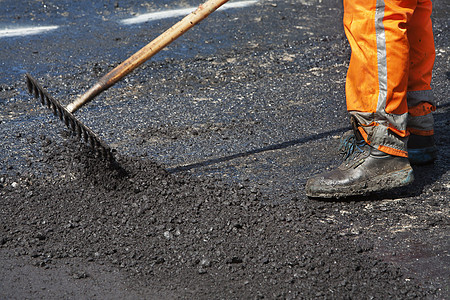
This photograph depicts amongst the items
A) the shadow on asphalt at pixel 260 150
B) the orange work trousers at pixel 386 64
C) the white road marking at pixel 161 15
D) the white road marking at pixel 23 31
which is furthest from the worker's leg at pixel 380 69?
the white road marking at pixel 23 31

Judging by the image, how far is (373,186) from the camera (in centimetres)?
276

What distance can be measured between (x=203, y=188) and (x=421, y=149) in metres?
1.34

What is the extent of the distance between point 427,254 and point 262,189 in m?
0.94

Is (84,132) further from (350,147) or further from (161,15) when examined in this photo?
(161,15)

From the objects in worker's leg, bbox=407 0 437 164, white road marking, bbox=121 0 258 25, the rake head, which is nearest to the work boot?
worker's leg, bbox=407 0 437 164

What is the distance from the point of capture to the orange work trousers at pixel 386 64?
8.27 ft

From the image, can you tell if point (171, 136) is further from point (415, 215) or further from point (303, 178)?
point (415, 215)

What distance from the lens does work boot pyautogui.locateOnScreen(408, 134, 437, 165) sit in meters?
3.01

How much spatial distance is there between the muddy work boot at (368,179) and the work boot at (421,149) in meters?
0.32

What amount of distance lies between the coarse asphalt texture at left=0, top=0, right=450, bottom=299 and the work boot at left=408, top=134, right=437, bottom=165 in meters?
0.06

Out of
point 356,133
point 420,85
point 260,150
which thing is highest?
point 420,85

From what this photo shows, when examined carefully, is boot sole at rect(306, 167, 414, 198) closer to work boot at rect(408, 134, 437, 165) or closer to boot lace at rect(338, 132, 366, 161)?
boot lace at rect(338, 132, 366, 161)

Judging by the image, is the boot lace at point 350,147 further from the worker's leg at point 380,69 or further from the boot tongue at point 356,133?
the worker's leg at point 380,69

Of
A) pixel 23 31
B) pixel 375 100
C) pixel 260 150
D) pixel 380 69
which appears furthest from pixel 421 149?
pixel 23 31
